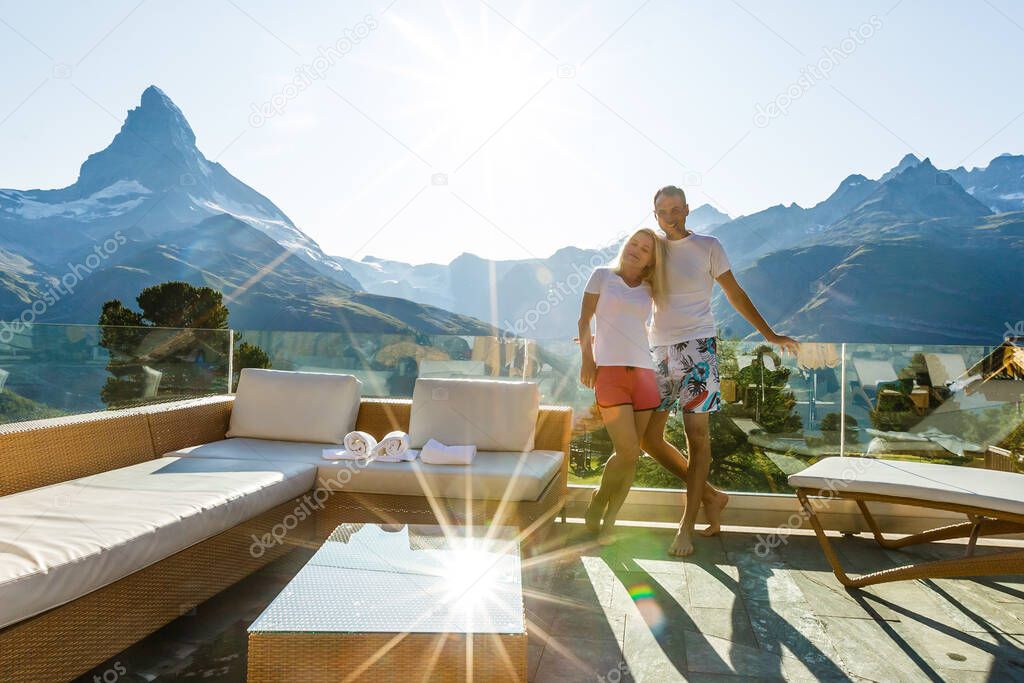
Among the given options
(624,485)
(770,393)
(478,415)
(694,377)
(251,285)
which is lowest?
(624,485)

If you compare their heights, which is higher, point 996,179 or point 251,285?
point 996,179

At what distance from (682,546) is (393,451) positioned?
4.58 ft

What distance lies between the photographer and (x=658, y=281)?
9.73 ft

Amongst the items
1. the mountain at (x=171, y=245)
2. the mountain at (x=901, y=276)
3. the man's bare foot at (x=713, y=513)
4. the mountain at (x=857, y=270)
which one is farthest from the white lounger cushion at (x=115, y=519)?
the mountain at (x=901, y=276)

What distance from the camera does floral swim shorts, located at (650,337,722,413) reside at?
2947 mm

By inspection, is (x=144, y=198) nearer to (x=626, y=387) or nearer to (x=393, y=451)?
(x=393, y=451)

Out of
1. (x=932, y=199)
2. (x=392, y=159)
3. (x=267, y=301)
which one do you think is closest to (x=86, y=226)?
(x=267, y=301)

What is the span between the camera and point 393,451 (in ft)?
9.70

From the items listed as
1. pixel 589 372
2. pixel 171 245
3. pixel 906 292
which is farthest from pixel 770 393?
pixel 171 245

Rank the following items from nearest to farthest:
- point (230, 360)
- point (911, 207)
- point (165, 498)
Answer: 1. point (165, 498)
2. point (230, 360)
3. point (911, 207)

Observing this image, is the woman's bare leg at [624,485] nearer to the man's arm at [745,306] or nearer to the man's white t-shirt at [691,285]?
the man's white t-shirt at [691,285]

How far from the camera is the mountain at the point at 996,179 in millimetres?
80562

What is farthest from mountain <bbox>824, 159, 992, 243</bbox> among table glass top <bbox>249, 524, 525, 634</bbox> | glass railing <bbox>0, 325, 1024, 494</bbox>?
table glass top <bbox>249, 524, 525, 634</bbox>

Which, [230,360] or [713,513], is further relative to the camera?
[230,360]
